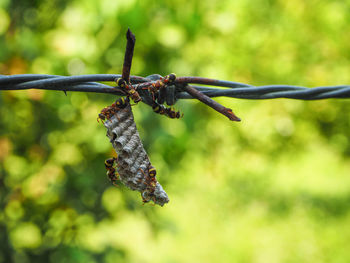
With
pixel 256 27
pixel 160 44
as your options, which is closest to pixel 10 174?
pixel 160 44

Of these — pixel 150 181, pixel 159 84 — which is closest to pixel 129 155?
pixel 150 181

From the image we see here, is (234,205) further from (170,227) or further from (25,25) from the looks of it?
(25,25)

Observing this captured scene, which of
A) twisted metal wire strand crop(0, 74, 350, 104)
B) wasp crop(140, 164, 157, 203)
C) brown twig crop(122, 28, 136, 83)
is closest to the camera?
brown twig crop(122, 28, 136, 83)

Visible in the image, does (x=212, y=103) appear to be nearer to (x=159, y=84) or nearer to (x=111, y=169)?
(x=159, y=84)

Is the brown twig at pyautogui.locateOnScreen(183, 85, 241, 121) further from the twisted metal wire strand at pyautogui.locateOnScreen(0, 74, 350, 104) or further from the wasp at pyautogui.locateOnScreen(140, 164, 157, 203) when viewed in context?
the wasp at pyautogui.locateOnScreen(140, 164, 157, 203)

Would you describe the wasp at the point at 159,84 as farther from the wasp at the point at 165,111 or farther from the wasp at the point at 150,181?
the wasp at the point at 150,181

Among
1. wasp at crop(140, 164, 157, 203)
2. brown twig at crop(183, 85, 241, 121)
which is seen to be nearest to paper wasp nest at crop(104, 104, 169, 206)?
wasp at crop(140, 164, 157, 203)

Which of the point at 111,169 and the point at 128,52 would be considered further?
the point at 111,169
